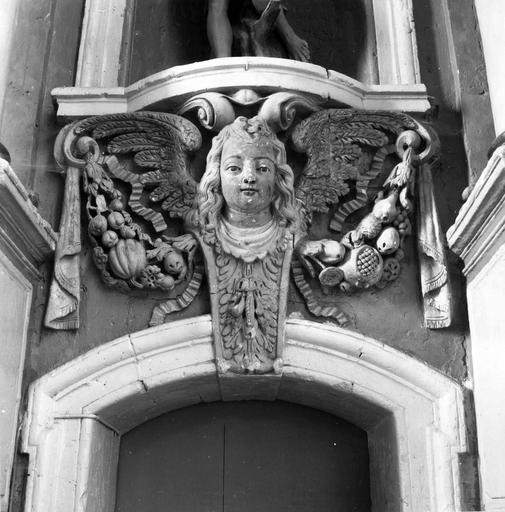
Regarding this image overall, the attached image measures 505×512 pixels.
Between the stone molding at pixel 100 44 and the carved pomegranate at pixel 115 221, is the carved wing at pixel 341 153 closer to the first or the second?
the carved pomegranate at pixel 115 221

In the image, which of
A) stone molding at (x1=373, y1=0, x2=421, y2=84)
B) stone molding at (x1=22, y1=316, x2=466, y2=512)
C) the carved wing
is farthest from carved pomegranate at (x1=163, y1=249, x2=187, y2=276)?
stone molding at (x1=373, y1=0, x2=421, y2=84)

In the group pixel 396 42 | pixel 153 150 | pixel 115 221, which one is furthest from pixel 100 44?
pixel 396 42

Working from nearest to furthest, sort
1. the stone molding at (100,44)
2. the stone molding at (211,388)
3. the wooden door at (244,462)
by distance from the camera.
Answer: the stone molding at (211,388)
the wooden door at (244,462)
the stone molding at (100,44)

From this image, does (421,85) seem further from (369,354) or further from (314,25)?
(369,354)

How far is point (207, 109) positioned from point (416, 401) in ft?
4.19

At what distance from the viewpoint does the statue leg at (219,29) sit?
10.9 feet

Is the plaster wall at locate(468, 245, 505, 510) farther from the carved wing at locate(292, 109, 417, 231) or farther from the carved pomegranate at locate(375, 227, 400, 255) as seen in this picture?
the carved wing at locate(292, 109, 417, 231)

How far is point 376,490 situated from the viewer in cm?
288

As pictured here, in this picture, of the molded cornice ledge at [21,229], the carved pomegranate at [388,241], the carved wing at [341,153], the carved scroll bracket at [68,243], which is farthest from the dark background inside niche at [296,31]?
the molded cornice ledge at [21,229]

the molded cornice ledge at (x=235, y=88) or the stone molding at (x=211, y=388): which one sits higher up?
the molded cornice ledge at (x=235, y=88)

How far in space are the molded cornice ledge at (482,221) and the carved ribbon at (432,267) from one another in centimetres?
6

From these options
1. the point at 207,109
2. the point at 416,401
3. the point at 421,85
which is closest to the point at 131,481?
the point at 416,401

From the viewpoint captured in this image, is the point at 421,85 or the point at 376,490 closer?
the point at 376,490

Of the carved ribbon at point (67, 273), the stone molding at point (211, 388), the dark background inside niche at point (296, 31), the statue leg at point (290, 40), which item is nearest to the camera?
the stone molding at point (211, 388)
